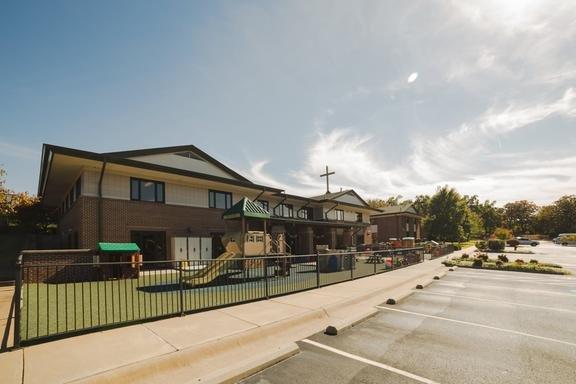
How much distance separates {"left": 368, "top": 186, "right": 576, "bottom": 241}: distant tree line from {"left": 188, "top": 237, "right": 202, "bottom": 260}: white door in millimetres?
48974

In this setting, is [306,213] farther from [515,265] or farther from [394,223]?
[394,223]

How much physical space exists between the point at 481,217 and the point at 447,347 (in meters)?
112

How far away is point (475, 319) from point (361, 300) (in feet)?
10.3

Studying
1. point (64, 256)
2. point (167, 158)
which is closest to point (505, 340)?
point (64, 256)

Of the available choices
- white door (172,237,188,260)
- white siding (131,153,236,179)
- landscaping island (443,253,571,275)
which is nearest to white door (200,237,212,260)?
white door (172,237,188,260)

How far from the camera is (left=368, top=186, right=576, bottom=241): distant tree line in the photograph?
186 ft

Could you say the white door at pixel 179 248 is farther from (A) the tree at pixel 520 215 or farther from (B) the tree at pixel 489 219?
(A) the tree at pixel 520 215

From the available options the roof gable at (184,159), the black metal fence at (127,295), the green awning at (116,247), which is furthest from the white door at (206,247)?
the green awning at (116,247)

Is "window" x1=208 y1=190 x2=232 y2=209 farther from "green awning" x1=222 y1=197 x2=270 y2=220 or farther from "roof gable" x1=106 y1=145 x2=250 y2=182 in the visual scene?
"green awning" x1=222 y1=197 x2=270 y2=220

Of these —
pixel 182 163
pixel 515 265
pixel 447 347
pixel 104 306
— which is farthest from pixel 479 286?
pixel 182 163

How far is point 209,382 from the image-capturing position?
4098mm

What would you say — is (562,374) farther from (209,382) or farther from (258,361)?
(209,382)

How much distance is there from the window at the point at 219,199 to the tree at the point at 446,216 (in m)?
47.7

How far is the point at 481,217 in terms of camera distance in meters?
99.7
